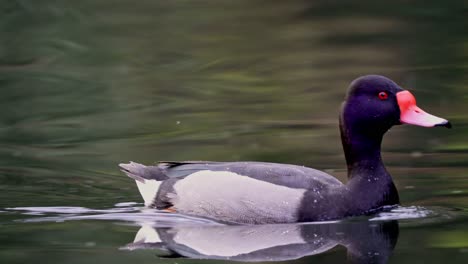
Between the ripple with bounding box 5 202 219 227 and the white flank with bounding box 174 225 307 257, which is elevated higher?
the ripple with bounding box 5 202 219 227

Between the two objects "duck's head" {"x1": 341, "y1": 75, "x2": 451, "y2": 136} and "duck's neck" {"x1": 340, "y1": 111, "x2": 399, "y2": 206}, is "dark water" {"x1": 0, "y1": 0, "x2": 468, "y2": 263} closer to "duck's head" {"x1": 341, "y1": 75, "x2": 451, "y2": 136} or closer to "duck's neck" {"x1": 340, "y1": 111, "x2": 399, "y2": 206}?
"duck's neck" {"x1": 340, "y1": 111, "x2": 399, "y2": 206}

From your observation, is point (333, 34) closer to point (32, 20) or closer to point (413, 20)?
point (413, 20)

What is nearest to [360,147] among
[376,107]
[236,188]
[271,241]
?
[376,107]

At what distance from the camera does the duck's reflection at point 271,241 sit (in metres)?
9.05

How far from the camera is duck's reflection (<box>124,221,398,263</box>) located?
9.05 metres

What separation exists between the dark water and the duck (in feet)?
0.64

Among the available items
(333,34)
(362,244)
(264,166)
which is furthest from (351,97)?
(333,34)

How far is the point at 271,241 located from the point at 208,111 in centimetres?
599

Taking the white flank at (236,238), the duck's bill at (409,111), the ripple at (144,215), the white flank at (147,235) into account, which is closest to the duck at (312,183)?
the duck's bill at (409,111)

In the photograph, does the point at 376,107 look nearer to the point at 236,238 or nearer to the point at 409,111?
the point at 409,111

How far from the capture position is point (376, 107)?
10.6 m

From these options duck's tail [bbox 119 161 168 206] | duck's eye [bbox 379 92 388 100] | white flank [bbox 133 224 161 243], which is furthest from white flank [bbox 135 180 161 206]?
duck's eye [bbox 379 92 388 100]

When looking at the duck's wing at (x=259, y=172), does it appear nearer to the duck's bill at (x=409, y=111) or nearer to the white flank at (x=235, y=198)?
the white flank at (x=235, y=198)

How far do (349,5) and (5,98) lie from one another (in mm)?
8608
